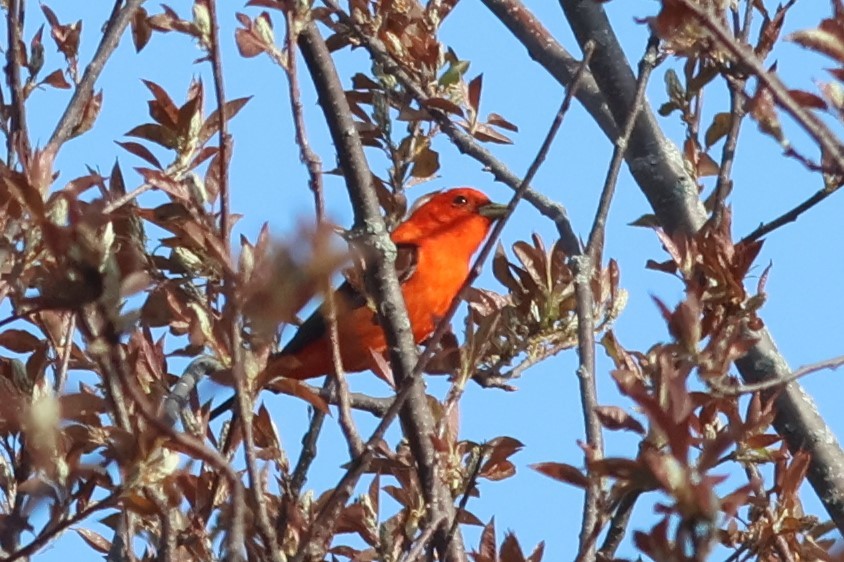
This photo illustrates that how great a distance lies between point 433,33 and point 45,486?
1922 millimetres

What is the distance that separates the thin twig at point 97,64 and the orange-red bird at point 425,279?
6.65 feet

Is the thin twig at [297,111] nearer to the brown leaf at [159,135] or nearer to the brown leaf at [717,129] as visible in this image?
the brown leaf at [159,135]

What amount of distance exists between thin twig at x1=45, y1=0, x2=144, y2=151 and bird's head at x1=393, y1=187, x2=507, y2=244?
3.89 meters

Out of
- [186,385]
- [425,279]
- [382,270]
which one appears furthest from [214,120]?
[425,279]

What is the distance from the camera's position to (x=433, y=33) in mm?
3848

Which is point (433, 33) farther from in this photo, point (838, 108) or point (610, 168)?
point (838, 108)

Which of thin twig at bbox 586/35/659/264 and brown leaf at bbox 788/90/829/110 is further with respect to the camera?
thin twig at bbox 586/35/659/264

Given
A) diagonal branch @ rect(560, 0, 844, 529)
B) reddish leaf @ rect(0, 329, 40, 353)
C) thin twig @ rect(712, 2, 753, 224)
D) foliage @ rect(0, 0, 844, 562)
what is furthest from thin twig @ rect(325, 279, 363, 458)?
diagonal branch @ rect(560, 0, 844, 529)

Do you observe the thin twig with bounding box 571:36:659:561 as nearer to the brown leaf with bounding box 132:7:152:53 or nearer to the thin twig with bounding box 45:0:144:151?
the thin twig with bounding box 45:0:144:151

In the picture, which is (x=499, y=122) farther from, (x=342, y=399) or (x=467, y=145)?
(x=342, y=399)

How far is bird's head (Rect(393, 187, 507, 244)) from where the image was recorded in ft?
23.2

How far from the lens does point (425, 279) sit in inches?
256

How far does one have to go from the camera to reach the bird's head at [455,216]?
23.2 feet

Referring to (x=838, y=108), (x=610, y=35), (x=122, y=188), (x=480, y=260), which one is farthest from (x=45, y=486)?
(x=610, y=35)
